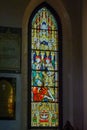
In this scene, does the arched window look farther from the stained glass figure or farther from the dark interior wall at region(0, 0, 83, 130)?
the dark interior wall at region(0, 0, 83, 130)

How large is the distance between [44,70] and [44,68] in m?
0.04

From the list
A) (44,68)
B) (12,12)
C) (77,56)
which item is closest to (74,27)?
(77,56)

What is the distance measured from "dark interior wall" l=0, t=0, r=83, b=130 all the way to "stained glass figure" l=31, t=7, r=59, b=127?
382 mm

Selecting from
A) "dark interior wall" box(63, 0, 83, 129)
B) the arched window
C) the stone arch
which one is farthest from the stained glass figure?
"dark interior wall" box(63, 0, 83, 129)

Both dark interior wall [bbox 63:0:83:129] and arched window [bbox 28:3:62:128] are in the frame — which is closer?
dark interior wall [bbox 63:0:83:129]

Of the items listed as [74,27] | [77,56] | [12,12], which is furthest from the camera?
[74,27]

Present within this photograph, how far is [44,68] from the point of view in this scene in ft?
29.2

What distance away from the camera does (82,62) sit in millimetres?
8555

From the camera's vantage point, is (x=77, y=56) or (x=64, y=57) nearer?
(x=77, y=56)

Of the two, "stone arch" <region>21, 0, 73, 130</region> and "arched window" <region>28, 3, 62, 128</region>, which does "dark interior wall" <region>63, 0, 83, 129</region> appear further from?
"arched window" <region>28, 3, 62, 128</region>

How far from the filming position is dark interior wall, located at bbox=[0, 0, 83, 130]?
8.52 meters

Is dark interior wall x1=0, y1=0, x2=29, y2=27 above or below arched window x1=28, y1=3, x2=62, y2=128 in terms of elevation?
above

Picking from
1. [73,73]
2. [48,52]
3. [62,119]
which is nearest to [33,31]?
[48,52]

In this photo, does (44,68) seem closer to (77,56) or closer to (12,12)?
(77,56)
